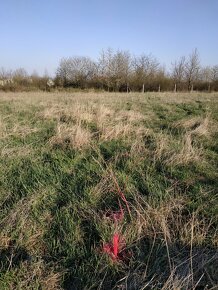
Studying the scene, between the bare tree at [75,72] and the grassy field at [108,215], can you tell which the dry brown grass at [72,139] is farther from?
the bare tree at [75,72]

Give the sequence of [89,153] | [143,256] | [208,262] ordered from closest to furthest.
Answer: [208,262] < [143,256] < [89,153]

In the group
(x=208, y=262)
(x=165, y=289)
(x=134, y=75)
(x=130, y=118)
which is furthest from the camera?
(x=134, y=75)

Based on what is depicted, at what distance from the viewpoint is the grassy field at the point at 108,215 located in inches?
104

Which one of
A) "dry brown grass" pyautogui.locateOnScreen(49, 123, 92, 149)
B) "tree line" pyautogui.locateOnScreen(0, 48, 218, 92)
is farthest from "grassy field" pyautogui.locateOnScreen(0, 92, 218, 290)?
"tree line" pyautogui.locateOnScreen(0, 48, 218, 92)

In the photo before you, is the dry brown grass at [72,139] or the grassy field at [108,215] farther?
the dry brown grass at [72,139]

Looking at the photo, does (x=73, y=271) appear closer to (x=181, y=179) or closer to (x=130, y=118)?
(x=181, y=179)

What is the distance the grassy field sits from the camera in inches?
104

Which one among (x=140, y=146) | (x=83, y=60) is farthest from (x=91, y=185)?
(x=83, y=60)

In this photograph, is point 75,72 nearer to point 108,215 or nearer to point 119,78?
point 119,78

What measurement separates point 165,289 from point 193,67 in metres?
43.5

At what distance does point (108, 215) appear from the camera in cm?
353

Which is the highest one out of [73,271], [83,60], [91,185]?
[83,60]

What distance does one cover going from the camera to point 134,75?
39.5 metres

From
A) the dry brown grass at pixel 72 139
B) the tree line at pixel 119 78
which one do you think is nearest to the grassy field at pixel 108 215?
the dry brown grass at pixel 72 139
